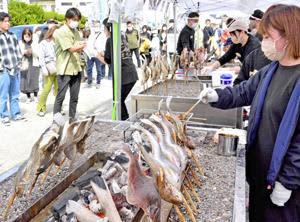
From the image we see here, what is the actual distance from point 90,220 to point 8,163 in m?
3.59

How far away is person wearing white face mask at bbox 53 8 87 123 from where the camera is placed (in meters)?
5.17

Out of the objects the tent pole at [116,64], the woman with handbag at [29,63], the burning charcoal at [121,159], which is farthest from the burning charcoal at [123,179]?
the woman with handbag at [29,63]

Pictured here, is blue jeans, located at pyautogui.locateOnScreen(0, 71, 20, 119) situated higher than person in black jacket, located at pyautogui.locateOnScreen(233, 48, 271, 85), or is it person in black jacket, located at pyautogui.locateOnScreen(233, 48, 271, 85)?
person in black jacket, located at pyautogui.locateOnScreen(233, 48, 271, 85)

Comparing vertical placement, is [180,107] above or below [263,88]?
below

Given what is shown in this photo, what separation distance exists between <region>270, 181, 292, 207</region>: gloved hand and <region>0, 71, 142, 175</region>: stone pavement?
1.66 meters

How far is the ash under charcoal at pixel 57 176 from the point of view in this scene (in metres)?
1.75

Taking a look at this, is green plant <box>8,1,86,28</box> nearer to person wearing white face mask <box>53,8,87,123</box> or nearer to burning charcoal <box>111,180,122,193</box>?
person wearing white face mask <box>53,8,87,123</box>

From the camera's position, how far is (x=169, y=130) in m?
1.97

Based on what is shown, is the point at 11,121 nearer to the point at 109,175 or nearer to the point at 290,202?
the point at 109,175

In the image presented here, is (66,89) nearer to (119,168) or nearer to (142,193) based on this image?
(119,168)

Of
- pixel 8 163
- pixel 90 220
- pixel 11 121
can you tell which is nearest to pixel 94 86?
pixel 11 121

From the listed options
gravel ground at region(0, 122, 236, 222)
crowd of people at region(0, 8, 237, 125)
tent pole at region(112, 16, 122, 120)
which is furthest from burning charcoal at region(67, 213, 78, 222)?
crowd of people at region(0, 8, 237, 125)

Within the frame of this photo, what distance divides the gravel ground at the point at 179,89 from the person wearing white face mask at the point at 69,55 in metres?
1.60

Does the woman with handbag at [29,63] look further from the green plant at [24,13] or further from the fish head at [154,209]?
the green plant at [24,13]
